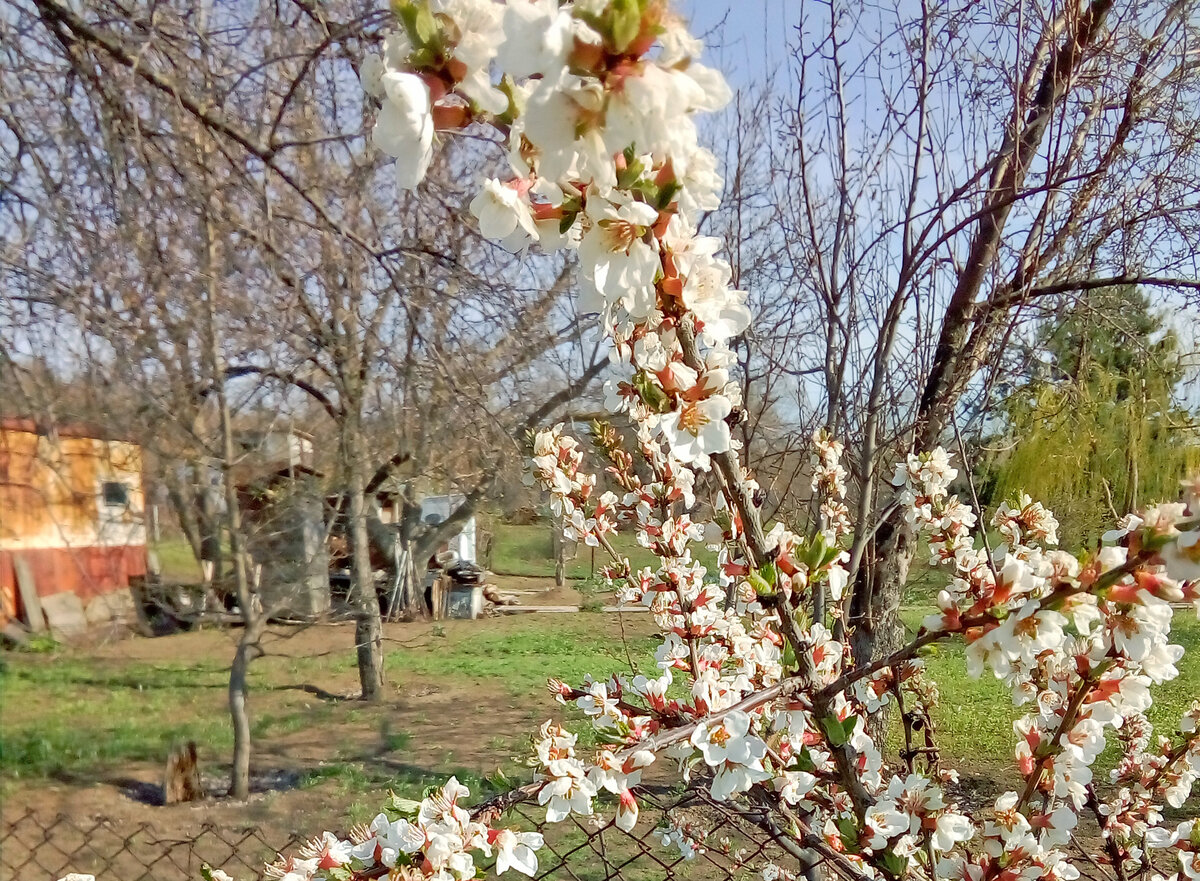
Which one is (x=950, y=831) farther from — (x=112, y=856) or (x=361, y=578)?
(x=361, y=578)

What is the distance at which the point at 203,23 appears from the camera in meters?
3.18

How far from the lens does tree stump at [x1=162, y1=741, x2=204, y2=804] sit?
5492mm

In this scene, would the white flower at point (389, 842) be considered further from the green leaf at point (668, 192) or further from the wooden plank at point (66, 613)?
the wooden plank at point (66, 613)

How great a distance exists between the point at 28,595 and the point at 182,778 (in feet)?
23.1

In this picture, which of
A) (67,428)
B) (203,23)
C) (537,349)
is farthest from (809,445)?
(67,428)

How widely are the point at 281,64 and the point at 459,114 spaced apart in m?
3.09

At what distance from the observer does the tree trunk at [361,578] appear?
5.63 m

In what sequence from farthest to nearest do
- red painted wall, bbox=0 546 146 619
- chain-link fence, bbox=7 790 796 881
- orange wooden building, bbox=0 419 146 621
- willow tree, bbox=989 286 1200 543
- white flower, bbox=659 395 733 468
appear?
red painted wall, bbox=0 546 146 619
willow tree, bbox=989 286 1200 543
chain-link fence, bbox=7 790 796 881
orange wooden building, bbox=0 419 146 621
white flower, bbox=659 395 733 468

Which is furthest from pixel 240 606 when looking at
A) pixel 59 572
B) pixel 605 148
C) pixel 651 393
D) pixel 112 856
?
pixel 59 572

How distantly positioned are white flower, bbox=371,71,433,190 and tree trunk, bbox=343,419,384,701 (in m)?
4.84

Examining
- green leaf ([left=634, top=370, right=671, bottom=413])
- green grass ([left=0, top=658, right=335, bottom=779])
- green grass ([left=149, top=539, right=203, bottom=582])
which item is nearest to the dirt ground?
green grass ([left=0, top=658, right=335, bottom=779])

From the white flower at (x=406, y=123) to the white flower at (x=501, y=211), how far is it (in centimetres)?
8

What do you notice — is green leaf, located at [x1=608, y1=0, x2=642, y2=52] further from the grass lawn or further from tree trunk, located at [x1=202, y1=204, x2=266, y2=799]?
tree trunk, located at [x1=202, y1=204, x2=266, y2=799]

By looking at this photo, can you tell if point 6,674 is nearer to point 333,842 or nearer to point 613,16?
point 333,842
